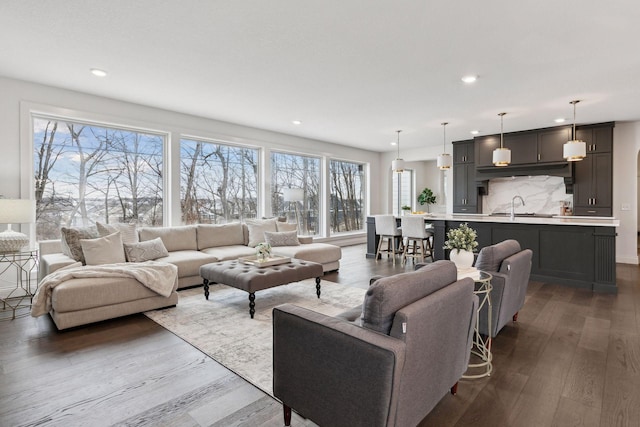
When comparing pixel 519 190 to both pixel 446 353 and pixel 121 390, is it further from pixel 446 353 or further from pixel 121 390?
pixel 121 390

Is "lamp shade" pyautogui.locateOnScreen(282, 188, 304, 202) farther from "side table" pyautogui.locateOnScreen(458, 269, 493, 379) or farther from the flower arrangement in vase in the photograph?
"side table" pyautogui.locateOnScreen(458, 269, 493, 379)

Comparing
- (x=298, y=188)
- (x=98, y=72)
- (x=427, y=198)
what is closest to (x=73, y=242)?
(x=98, y=72)

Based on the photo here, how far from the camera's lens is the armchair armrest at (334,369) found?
135 cm

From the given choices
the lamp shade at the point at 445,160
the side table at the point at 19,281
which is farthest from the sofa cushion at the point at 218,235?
the lamp shade at the point at 445,160

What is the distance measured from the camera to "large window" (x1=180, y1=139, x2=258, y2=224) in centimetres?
583

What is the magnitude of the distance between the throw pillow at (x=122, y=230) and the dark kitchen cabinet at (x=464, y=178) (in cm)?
681

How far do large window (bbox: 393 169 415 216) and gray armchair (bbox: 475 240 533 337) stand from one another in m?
7.17

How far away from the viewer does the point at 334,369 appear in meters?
1.51

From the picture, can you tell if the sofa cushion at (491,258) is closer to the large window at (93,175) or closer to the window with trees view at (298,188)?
the window with trees view at (298,188)

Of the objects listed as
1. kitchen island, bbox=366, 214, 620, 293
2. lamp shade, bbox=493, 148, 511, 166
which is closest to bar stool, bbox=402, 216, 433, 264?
kitchen island, bbox=366, 214, 620, 293

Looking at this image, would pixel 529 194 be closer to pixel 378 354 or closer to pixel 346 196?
pixel 346 196

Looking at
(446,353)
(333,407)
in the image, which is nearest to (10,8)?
(333,407)

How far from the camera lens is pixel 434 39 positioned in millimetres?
3014

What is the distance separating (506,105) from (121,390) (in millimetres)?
5691
